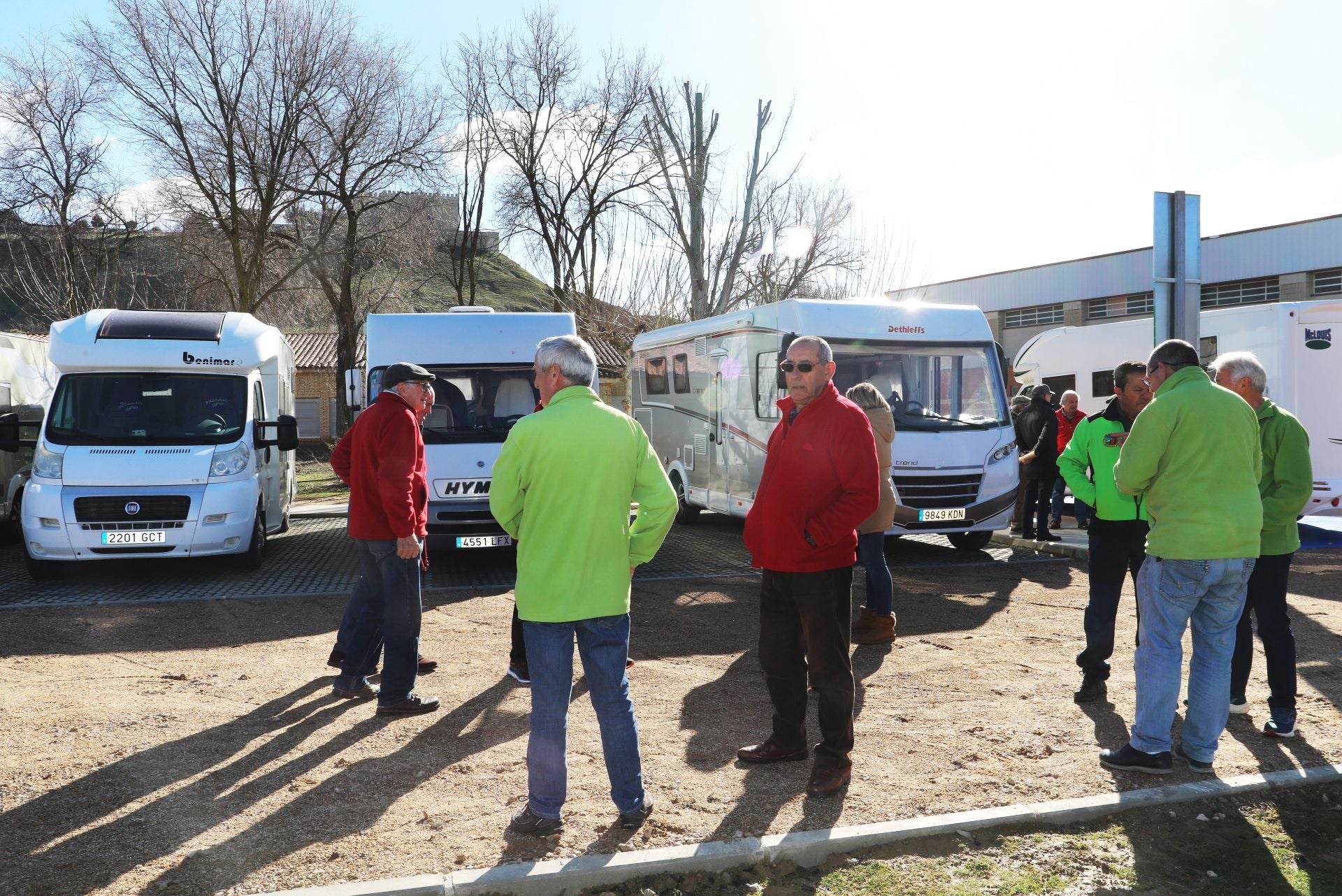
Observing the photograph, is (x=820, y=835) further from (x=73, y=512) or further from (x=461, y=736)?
(x=73, y=512)

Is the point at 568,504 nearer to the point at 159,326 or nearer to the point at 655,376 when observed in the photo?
the point at 159,326

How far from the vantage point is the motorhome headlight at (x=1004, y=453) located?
38.4ft

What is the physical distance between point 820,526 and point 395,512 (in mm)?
2445

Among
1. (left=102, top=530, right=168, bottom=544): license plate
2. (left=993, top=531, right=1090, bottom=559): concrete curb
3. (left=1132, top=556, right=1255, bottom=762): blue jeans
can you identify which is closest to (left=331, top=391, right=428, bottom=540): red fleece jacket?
(left=1132, top=556, right=1255, bottom=762): blue jeans

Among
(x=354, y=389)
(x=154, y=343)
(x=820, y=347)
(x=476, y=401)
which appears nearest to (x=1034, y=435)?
(x=476, y=401)

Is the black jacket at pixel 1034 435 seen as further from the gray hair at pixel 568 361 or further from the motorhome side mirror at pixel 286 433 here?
the gray hair at pixel 568 361

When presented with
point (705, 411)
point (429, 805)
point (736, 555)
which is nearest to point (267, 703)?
point (429, 805)

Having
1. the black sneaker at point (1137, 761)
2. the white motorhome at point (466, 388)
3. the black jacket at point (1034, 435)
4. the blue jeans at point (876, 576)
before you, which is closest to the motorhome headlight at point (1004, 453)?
→ the black jacket at point (1034, 435)

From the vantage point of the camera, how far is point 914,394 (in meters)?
11.9

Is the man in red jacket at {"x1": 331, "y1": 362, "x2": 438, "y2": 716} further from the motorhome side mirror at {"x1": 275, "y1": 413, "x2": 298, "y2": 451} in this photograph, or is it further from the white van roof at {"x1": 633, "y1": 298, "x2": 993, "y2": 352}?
the white van roof at {"x1": 633, "y1": 298, "x2": 993, "y2": 352}

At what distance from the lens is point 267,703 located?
6223mm

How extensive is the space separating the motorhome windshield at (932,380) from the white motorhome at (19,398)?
966cm

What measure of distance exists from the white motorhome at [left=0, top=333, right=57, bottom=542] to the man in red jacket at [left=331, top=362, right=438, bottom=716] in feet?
28.3

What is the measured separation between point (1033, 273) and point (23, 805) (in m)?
41.2
